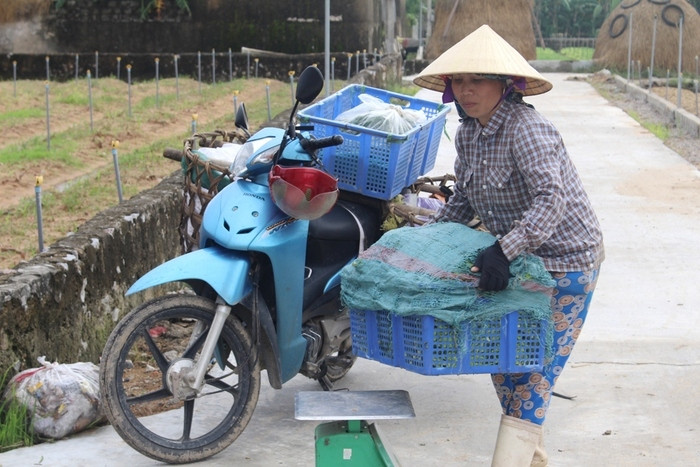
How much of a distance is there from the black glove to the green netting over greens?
47 mm

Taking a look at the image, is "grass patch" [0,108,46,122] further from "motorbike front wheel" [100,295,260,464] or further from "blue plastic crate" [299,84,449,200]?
"motorbike front wheel" [100,295,260,464]

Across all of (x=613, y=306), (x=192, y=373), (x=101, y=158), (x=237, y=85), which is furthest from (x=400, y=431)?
(x=237, y=85)

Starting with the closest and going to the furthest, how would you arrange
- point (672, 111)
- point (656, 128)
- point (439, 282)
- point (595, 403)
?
point (439, 282) < point (595, 403) < point (656, 128) < point (672, 111)

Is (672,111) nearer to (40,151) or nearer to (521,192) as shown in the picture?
(40,151)

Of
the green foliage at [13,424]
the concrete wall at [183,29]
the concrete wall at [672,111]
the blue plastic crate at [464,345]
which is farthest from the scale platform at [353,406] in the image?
the concrete wall at [183,29]

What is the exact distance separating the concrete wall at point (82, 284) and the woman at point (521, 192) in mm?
1961

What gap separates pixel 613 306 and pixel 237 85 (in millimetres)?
17962

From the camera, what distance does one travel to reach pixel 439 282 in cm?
360

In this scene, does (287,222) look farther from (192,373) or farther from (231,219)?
(192,373)

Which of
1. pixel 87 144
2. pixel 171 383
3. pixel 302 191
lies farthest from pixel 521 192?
pixel 87 144

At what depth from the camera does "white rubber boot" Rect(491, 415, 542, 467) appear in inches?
151

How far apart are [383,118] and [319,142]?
0.61 m

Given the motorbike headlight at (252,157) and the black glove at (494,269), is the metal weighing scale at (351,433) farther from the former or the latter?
the motorbike headlight at (252,157)

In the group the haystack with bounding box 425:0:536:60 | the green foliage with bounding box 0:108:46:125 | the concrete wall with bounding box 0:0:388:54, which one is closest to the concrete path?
the green foliage with bounding box 0:108:46:125
